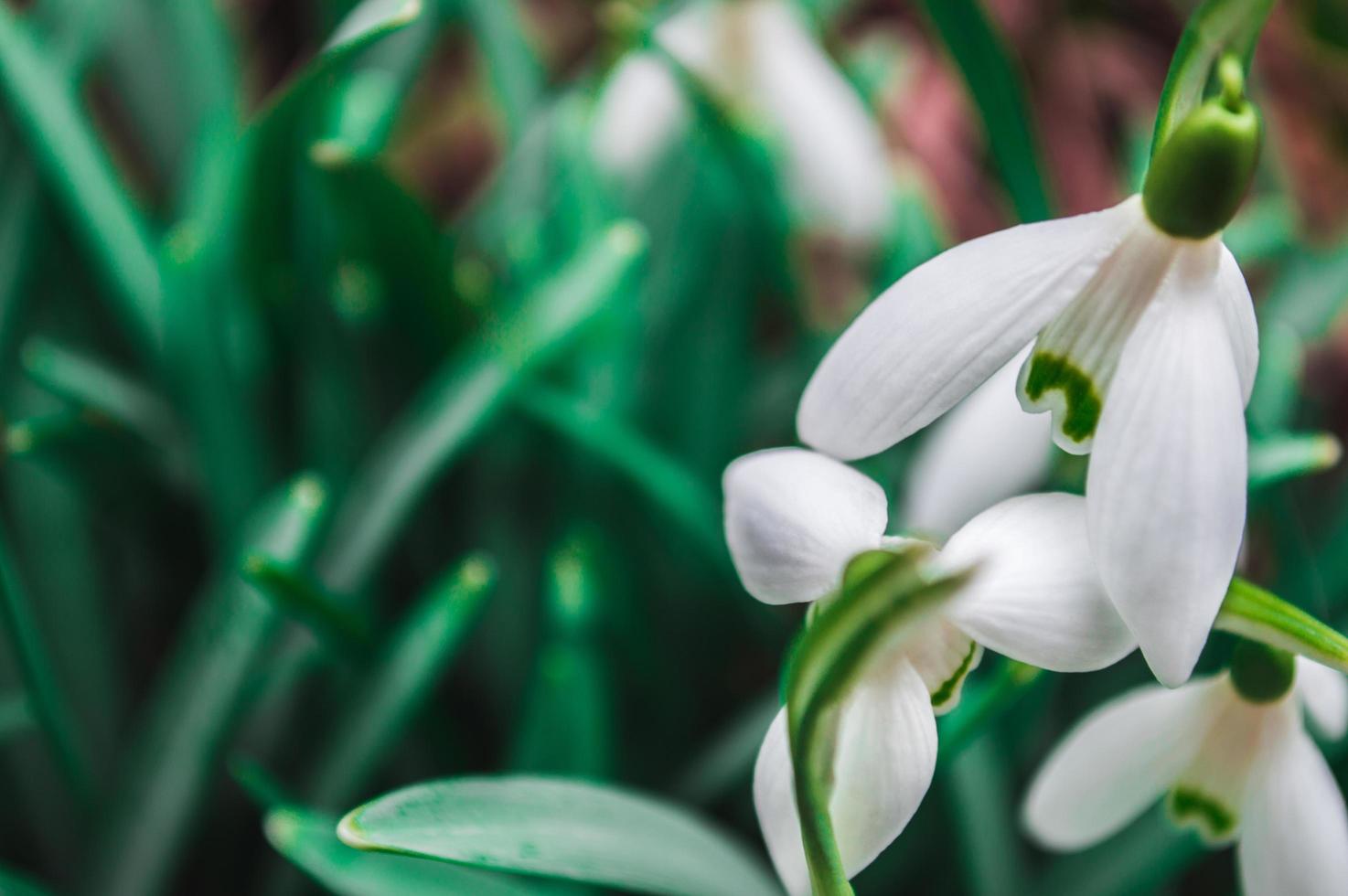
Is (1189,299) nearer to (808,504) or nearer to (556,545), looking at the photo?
(808,504)

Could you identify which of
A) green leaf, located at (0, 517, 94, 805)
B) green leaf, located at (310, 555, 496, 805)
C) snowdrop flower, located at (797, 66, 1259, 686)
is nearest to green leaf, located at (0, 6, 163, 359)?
green leaf, located at (0, 517, 94, 805)

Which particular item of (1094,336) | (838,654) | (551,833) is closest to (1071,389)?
(1094,336)

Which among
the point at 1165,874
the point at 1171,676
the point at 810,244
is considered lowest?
the point at 1165,874

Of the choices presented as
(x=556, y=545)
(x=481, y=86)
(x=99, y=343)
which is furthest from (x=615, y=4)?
(x=481, y=86)

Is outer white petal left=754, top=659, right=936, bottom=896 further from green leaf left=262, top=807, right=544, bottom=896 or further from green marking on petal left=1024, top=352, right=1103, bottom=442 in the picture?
green leaf left=262, top=807, right=544, bottom=896

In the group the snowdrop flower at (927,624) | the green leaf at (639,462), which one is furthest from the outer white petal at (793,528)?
the green leaf at (639,462)

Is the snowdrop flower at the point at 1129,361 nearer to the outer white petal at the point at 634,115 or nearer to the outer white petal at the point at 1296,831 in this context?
the outer white petal at the point at 1296,831

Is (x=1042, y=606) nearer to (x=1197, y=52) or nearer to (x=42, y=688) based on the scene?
(x=1197, y=52)
